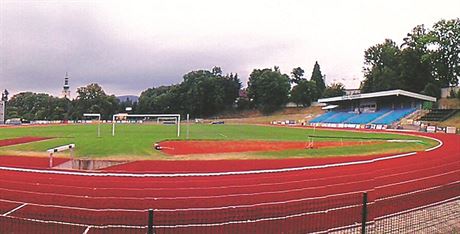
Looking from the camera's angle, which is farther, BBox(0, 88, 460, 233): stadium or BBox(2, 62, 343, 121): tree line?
BBox(2, 62, 343, 121): tree line

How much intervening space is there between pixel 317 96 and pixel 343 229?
389 ft

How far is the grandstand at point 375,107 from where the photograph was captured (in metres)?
73.9

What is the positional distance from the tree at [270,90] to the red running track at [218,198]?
107 meters

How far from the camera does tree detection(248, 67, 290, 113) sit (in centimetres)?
12619

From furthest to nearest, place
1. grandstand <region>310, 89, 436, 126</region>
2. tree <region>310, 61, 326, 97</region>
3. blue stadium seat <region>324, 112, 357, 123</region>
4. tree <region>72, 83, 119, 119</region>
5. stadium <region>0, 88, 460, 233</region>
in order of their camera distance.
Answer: tree <region>310, 61, 326, 97</region> < tree <region>72, 83, 119, 119</region> < blue stadium seat <region>324, 112, 357, 123</region> < grandstand <region>310, 89, 436, 126</region> < stadium <region>0, 88, 460, 233</region>

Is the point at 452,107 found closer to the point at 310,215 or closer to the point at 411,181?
the point at 411,181

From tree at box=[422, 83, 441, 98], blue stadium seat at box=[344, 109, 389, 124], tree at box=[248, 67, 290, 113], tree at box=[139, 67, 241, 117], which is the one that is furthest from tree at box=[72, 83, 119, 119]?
tree at box=[422, 83, 441, 98]

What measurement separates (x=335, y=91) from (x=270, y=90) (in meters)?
19.7

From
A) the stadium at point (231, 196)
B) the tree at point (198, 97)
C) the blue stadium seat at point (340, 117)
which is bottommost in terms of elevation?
the stadium at point (231, 196)

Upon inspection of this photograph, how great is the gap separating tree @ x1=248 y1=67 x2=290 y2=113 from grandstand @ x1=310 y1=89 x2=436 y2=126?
2614cm

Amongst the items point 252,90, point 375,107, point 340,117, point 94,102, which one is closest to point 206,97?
point 252,90

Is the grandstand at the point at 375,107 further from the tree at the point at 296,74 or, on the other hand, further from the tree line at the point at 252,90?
the tree at the point at 296,74

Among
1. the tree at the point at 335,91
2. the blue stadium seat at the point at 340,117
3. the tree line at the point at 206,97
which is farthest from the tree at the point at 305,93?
the blue stadium seat at the point at 340,117

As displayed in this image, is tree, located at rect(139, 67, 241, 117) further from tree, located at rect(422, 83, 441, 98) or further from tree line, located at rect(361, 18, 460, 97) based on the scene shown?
tree, located at rect(422, 83, 441, 98)
